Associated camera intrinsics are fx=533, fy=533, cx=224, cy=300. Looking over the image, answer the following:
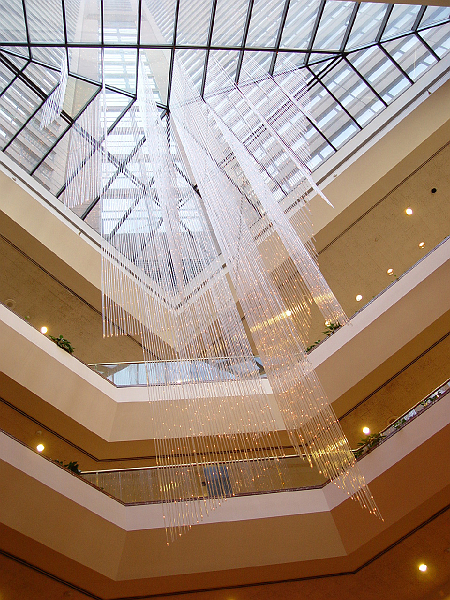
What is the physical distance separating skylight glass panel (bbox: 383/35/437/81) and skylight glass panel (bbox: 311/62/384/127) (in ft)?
3.16

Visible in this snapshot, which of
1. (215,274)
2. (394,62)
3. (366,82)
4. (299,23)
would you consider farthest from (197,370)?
(394,62)

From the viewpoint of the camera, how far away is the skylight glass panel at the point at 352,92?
43.6 ft

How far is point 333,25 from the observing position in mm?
12273

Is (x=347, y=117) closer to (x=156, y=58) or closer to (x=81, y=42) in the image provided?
(x=156, y=58)

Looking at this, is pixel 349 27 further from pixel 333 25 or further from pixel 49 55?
pixel 49 55

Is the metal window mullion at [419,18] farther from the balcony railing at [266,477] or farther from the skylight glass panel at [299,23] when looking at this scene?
the balcony railing at [266,477]

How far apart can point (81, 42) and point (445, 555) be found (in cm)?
1230

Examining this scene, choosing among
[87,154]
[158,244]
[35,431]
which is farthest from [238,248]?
[35,431]

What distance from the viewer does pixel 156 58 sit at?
11.2 metres

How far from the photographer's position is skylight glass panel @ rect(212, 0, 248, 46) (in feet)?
35.7

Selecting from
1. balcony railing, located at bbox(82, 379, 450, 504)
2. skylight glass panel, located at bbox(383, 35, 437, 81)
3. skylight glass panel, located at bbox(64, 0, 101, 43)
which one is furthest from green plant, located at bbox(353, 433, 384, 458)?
skylight glass panel, located at bbox(64, 0, 101, 43)

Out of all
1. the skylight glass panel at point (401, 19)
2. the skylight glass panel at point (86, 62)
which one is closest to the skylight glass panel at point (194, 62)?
the skylight glass panel at point (86, 62)

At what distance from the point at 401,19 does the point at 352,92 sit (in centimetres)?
196

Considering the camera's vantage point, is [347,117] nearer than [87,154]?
No
